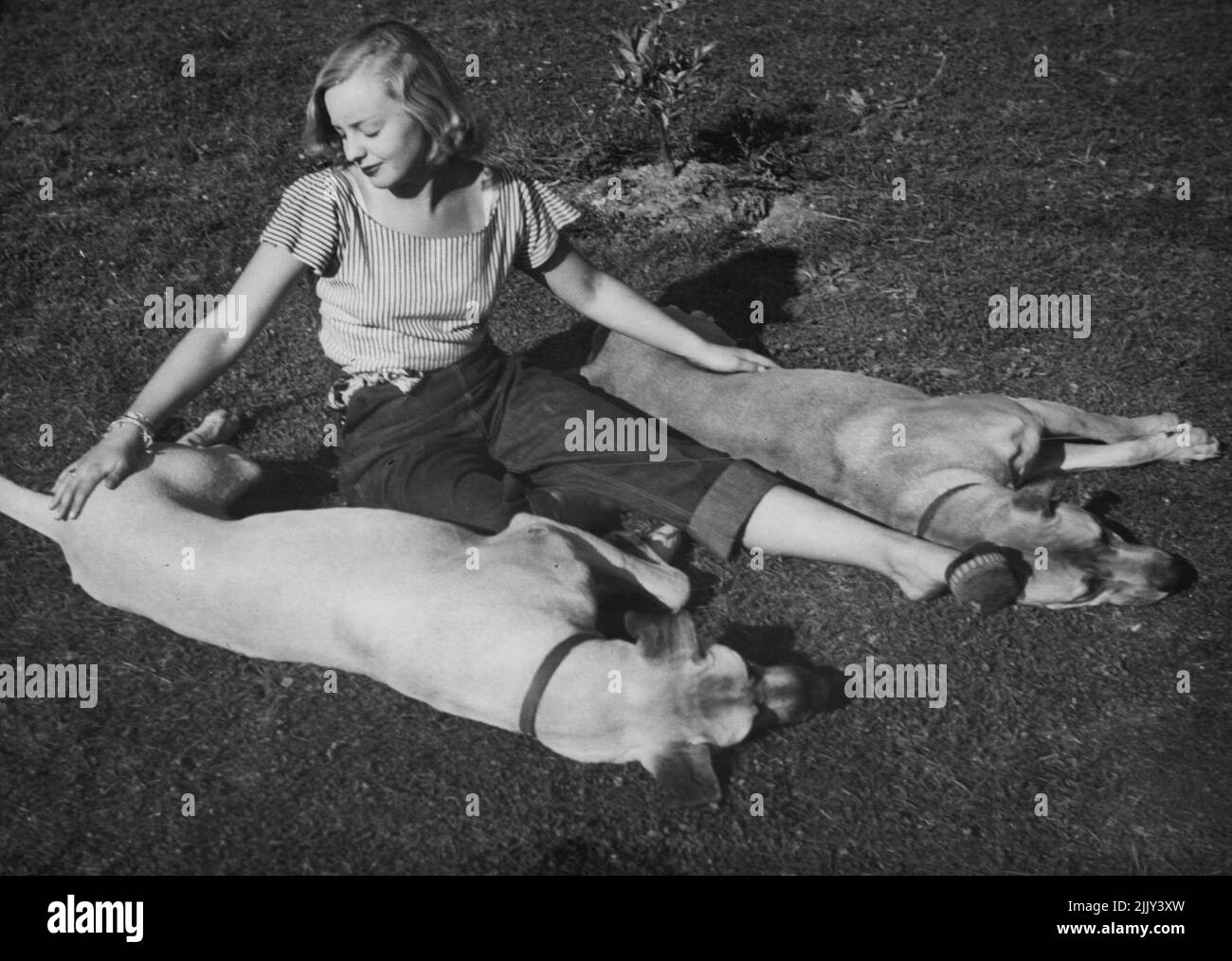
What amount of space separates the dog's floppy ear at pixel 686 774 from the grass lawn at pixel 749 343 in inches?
11.9

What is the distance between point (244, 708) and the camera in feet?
12.5

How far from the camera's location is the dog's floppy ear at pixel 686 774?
3168mm

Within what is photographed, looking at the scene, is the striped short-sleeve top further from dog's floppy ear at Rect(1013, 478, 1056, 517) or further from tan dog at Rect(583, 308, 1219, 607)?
dog's floppy ear at Rect(1013, 478, 1056, 517)

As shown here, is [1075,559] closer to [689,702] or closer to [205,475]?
[689,702]

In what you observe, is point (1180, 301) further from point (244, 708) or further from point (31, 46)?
point (31, 46)

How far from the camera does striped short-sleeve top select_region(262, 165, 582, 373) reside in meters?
3.86

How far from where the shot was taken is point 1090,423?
4328mm

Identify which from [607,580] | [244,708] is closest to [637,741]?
[607,580]

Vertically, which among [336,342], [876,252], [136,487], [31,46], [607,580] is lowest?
[607,580]

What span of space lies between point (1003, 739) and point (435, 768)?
1674 mm

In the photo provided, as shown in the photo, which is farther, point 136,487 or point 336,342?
point 336,342

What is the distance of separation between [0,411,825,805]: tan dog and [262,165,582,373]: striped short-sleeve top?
68cm

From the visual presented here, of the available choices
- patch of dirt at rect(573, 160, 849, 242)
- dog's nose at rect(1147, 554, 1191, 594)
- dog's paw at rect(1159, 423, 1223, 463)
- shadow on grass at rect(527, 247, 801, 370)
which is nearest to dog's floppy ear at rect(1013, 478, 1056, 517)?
dog's nose at rect(1147, 554, 1191, 594)

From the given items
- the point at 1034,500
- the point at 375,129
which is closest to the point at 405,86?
the point at 375,129
